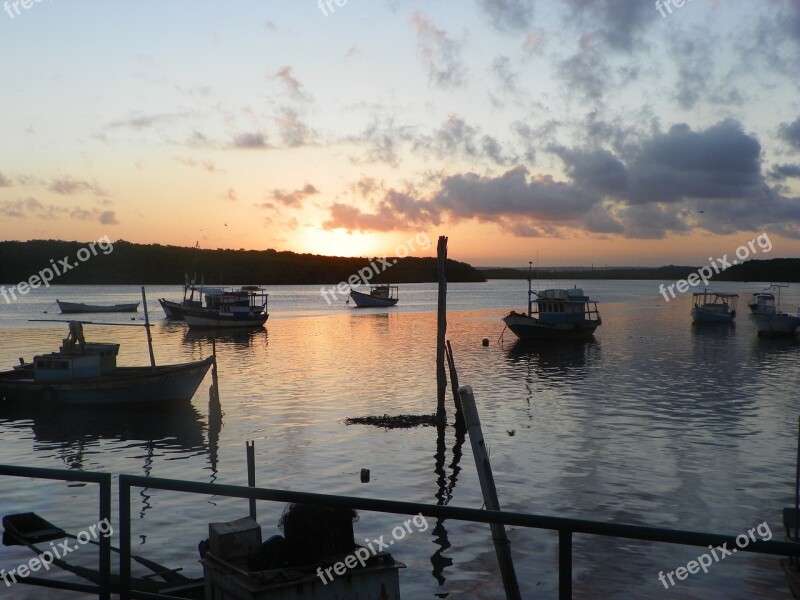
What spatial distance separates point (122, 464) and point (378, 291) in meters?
123

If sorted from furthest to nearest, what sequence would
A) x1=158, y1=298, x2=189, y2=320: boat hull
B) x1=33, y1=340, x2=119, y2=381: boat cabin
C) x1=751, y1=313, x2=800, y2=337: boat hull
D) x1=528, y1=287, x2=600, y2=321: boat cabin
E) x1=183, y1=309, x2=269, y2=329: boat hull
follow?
x1=158, y1=298, x2=189, y2=320: boat hull → x1=183, y1=309, x2=269, y2=329: boat hull → x1=751, y1=313, x2=800, y2=337: boat hull → x1=528, y1=287, x2=600, y2=321: boat cabin → x1=33, y1=340, x2=119, y2=381: boat cabin

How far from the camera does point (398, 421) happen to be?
1176 inches

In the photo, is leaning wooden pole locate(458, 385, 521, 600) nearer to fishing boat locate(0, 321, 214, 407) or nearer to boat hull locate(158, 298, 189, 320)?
fishing boat locate(0, 321, 214, 407)

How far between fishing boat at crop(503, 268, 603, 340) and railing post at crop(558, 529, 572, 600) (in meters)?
64.8

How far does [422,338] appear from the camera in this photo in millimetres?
75875

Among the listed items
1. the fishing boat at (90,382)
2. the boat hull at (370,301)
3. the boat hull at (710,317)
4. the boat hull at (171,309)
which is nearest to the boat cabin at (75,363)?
the fishing boat at (90,382)

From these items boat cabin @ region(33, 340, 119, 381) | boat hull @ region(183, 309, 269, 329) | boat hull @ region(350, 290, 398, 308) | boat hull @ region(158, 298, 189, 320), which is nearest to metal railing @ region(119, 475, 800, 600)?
boat cabin @ region(33, 340, 119, 381)

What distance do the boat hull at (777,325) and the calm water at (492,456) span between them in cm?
2333

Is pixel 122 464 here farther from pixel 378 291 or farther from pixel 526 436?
pixel 378 291

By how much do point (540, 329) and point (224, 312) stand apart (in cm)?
3844

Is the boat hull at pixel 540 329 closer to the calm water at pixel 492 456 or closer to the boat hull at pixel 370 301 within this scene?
the calm water at pixel 492 456

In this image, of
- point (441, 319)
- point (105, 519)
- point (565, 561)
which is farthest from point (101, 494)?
point (441, 319)

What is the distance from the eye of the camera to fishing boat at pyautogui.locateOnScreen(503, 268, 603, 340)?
69.7 meters

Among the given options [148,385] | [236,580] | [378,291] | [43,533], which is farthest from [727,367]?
[378,291]
